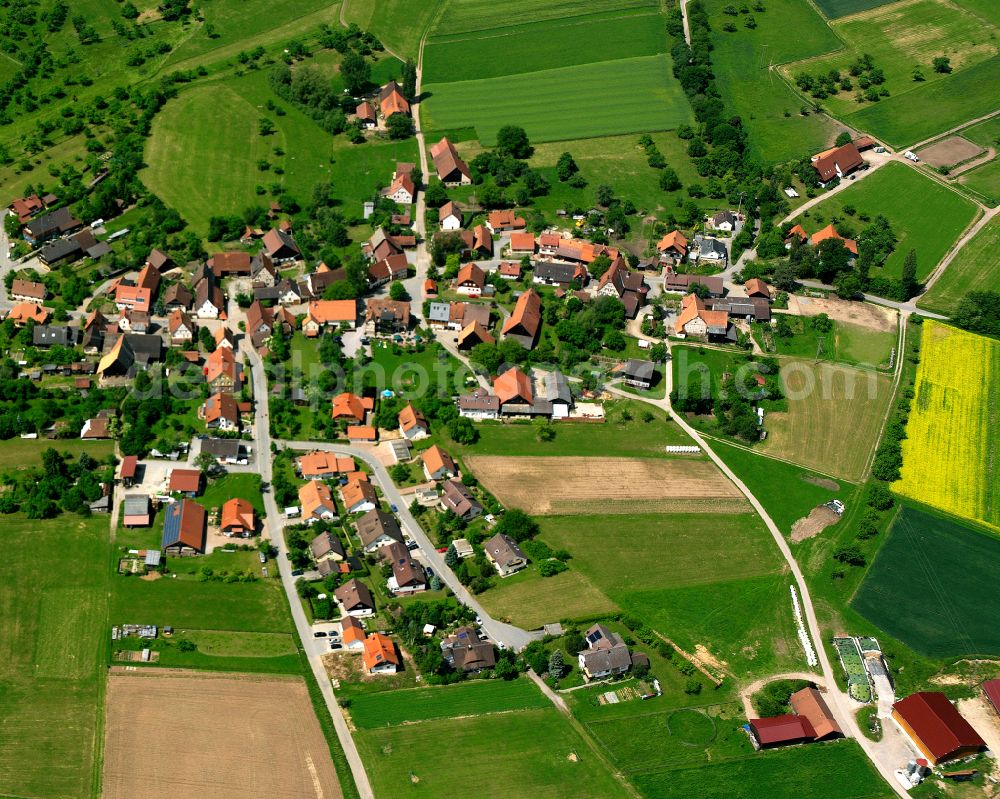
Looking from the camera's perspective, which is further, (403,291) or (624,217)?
(624,217)

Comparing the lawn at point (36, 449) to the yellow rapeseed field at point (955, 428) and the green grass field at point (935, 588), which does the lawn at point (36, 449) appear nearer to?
the green grass field at point (935, 588)

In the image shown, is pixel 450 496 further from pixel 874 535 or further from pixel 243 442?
pixel 874 535

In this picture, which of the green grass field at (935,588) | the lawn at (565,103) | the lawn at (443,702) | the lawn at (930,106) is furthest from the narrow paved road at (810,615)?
the lawn at (930,106)

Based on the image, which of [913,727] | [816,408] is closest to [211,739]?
[913,727]

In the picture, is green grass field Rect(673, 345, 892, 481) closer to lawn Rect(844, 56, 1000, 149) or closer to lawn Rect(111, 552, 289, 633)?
lawn Rect(111, 552, 289, 633)

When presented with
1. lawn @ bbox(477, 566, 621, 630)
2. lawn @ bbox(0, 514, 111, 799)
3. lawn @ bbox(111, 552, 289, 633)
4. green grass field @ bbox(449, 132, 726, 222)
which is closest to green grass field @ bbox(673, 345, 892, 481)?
green grass field @ bbox(449, 132, 726, 222)

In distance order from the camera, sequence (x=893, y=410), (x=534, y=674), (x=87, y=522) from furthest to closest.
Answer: (x=893, y=410) → (x=87, y=522) → (x=534, y=674)

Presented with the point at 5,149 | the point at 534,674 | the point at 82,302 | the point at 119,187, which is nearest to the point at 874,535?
the point at 534,674
